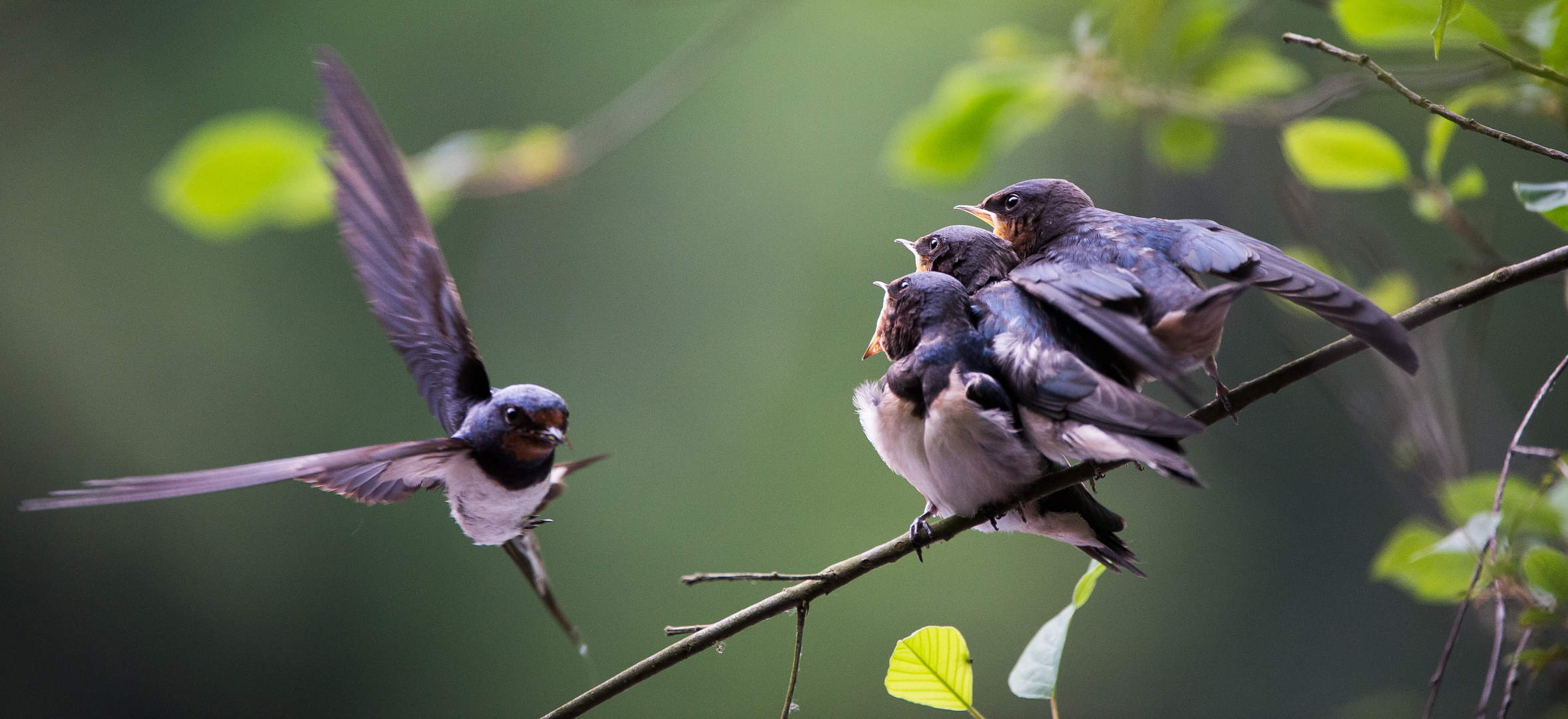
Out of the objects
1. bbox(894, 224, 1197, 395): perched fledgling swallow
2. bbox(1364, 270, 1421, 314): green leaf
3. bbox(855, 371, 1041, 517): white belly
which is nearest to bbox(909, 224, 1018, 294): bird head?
bbox(894, 224, 1197, 395): perched fledgling swallow

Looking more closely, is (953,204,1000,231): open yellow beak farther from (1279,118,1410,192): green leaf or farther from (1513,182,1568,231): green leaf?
(1513,182,1568,231): green leaf

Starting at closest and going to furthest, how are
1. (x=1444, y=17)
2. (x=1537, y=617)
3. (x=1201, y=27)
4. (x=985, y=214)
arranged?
(x=1444, y=17)
(x=1537, y=617)
(x=985, y=214)
(x=1201, y=27)

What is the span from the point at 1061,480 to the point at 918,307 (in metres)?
0.24

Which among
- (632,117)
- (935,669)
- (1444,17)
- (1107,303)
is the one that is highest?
(632,117)

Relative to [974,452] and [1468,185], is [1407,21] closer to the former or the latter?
[1468,185]

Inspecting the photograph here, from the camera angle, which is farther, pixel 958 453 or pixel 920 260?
pixel 920 260

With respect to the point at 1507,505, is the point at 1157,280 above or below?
above

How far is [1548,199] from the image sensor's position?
88cm

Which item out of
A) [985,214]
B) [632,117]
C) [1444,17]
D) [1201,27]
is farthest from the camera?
[632,117]

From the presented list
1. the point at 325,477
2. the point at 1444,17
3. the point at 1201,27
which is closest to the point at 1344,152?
the point at 1201,27

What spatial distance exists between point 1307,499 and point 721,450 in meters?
3.09

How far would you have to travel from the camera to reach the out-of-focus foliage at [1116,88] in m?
1.39

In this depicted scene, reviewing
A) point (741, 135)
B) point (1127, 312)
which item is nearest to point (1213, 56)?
point (1127, 312)

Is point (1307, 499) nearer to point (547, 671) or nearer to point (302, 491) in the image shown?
point (547, 671)
